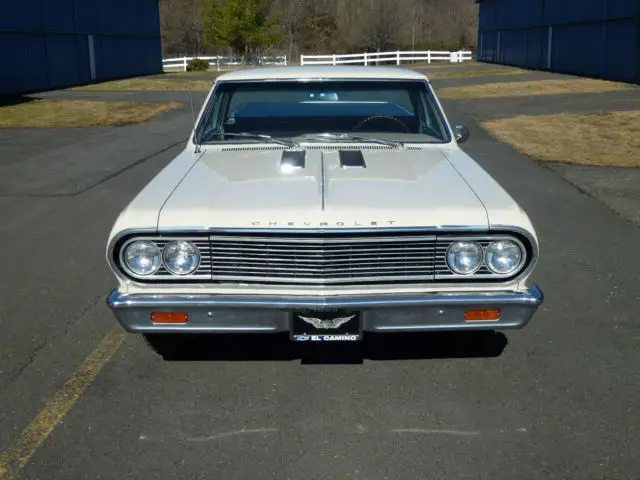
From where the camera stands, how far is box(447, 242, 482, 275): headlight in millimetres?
3705

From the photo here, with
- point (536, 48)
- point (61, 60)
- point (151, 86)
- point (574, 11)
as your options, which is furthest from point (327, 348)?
point (536, 48)

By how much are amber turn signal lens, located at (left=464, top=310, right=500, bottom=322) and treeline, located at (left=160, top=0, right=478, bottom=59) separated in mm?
54004

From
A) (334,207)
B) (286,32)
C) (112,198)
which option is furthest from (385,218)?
(286,32)

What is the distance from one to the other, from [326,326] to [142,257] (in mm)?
1001

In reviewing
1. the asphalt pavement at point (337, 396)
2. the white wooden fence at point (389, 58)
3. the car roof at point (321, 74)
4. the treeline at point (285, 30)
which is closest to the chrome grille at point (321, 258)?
the asphalt pavement at point (337, 396)

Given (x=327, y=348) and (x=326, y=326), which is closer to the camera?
(x=326, y=326)

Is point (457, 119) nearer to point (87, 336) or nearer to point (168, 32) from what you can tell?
point (87, 336)

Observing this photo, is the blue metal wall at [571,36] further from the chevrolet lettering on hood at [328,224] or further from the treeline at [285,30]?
the chevrolet lettering on hood at [328,224]

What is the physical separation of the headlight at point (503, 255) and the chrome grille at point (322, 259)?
0.31 m

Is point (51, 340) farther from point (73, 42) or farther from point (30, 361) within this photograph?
point (73, 42)

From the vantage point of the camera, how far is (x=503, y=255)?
3746mm

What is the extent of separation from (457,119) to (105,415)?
1540 centimetres

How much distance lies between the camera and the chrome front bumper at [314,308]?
11.9ft

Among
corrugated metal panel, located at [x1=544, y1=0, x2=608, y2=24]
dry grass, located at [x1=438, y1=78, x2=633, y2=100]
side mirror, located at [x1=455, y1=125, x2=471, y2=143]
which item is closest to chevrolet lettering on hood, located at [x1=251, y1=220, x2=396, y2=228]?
side mirror, located at [x1=455, y1=125, x2=471, y2=143]
